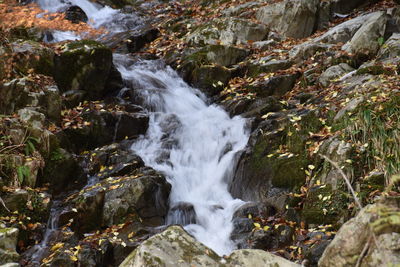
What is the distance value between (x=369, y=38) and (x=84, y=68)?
719cm

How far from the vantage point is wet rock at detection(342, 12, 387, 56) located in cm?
946

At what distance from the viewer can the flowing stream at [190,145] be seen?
6570 mm

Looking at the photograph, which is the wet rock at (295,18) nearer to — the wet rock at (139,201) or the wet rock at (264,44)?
the wet rock at (264,44)

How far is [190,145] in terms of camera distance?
8570 mm

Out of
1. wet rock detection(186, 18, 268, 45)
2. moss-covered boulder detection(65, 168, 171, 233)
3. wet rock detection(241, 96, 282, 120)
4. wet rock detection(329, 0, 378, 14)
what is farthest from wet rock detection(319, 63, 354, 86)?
wet rock detection(329, 0, 378, 14)

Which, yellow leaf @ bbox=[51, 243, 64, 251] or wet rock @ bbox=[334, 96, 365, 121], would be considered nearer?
yellow leaf @ bbox=[51, 243, 64, 251]

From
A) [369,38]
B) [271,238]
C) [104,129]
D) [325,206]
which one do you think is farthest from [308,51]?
[271,238]

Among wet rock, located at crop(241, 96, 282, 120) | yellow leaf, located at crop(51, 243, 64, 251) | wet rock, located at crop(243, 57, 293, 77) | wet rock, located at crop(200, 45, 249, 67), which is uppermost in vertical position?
wet rock, located at crop(200, 45, 249, 67)

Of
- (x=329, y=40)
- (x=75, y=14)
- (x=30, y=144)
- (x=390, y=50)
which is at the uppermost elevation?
(x=75, y=14)

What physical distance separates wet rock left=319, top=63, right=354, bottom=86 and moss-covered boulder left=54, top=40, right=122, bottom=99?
5412 millimetres

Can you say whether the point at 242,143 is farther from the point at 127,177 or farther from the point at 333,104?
the point at 127,177

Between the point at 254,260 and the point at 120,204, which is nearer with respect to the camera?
the point at 254,260

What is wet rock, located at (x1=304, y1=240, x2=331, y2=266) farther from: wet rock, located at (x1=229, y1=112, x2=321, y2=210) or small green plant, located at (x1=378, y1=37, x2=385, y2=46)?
small green plant, located at (x1=378, y1=37, x2=385, y2=46)

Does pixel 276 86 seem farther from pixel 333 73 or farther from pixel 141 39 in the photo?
pixel 141 39
